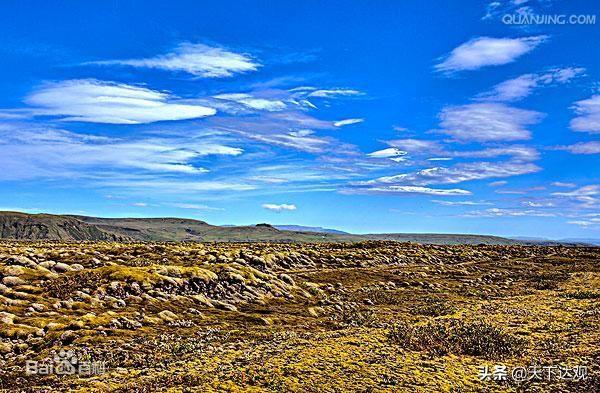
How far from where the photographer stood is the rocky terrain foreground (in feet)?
34.4

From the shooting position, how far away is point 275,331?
15617mm

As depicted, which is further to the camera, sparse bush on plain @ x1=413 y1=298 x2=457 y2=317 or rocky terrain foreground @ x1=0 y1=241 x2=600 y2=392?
sparse bush on plain @ x1=413 y1=298 x2=457 y2=317

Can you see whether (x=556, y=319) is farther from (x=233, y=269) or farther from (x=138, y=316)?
(x=138, y=316)

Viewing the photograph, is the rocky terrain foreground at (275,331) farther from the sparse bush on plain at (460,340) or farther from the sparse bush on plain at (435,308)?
the sparse bush on plain at (435,308)

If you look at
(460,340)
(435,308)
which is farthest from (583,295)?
(460,340)

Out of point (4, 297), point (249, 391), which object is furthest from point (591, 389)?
point (4, 297)

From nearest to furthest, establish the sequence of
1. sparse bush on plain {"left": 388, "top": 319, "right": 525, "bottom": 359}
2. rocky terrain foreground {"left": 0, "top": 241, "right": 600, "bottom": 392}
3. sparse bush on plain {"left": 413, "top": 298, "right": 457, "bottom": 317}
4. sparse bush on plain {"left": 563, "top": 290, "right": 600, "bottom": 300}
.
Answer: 1. rocky terrain foreground {"left": 0, "top": 241, "right": 600, "bottom": 392}
2. sparse bush on plain {"left": 388, "top": 319, "right": 525, "bottom": 359}
3. sparse bush on plain {"left": 413, "top": 298, "right": 457, "bottom": 317}
4. sparse bush on plain {"left": 563, "top": 290, "right": 600, "bottom": 300}

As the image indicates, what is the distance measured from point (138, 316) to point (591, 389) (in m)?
13.8

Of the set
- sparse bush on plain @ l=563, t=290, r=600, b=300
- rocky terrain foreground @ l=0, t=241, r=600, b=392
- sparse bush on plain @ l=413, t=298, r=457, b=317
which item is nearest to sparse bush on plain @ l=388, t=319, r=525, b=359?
rocky terrain foreground @ l=0, t=241, r=600, b=392

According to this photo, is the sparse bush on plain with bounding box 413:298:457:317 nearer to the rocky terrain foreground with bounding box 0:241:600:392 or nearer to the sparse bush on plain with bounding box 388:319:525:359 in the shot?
the rocky terrain foreground with bounding box 0:241:600:392

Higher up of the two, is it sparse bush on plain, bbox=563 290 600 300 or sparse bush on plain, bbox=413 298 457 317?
sparse bush on plain, bbox=563 290 600 300

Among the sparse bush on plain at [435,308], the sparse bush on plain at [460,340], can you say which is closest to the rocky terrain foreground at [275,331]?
the sparse bush on plain at [460,340]

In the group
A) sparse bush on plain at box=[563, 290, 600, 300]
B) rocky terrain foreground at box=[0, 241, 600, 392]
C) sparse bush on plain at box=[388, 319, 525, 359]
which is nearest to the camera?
rocky terrain foreground at box=[0, 241, 600, 392]

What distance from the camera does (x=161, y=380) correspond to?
10.1 meters
